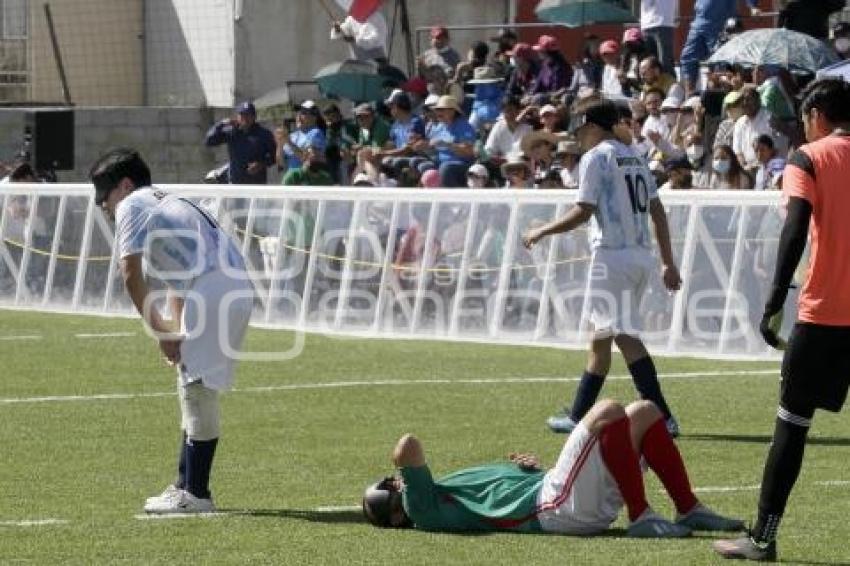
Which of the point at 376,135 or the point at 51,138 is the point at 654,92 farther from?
the point at 51,138

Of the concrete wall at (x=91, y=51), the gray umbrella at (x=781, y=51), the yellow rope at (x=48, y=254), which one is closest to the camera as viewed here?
the gray umbrella at (x=781, y=51)

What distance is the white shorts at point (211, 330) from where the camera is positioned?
36.6 ft

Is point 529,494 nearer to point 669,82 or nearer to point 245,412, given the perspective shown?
point 245,412

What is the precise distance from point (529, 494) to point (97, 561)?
78.5 inches

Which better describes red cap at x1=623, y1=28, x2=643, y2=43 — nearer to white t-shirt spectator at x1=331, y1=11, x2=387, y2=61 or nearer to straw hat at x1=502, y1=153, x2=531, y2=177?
straw hat at x1=502, y1=153, x2=531, y2=177

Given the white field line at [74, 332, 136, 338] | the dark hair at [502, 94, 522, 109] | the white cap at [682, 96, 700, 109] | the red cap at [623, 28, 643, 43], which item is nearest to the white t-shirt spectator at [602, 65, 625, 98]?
the red cap at [623, 28, 643, 43]

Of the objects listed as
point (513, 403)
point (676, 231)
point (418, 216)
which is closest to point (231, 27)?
point (418, 216)

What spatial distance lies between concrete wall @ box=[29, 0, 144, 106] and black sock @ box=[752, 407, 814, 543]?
2959 cm

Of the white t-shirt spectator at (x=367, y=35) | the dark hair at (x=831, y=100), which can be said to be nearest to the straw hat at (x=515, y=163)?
the white t-shirt spectator at (x=367, y=35)

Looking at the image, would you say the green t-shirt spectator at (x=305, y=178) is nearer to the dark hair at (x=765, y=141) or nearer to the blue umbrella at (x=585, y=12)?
the blue umbrella at (x=585, y=12)

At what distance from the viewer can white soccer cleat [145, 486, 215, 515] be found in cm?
1116

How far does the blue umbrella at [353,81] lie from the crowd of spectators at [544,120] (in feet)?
1.65

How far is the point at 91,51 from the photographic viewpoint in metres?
38.1

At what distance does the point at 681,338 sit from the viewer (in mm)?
20203
